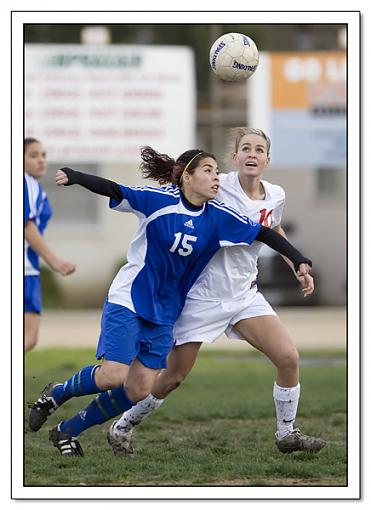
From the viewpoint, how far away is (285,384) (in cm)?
605

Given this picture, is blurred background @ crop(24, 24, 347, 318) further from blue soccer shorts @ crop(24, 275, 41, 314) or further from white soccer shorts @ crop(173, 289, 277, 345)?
white soccer shorts @ crop(173, 289, 277, 345)

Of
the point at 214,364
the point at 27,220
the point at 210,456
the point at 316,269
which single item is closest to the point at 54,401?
the point at 210,456

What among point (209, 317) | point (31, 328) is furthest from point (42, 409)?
point (31, 328)

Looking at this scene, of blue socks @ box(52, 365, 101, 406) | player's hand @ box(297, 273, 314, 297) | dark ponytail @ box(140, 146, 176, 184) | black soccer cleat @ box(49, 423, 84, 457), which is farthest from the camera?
black soccer cleat @ box(49, 423, 84, 457)

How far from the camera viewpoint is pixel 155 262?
18.6 ft

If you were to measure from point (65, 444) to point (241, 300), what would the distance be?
1.33 m

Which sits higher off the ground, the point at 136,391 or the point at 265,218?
the point at 265,218

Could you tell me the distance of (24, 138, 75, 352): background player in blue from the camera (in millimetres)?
7773

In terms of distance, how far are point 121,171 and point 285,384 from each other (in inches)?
513

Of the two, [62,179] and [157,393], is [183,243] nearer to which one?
[62,179]

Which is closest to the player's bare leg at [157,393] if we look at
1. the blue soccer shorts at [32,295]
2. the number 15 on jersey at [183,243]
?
the number 15 on jersey at [183,243]

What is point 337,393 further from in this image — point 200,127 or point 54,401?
point 200,127

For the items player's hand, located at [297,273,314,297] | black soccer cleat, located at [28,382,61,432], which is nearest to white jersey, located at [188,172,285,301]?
player's hand, located at [297,273,314,297]

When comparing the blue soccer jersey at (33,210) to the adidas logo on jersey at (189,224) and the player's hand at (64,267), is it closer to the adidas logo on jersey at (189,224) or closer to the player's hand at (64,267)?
the player's hand at (64,267)
